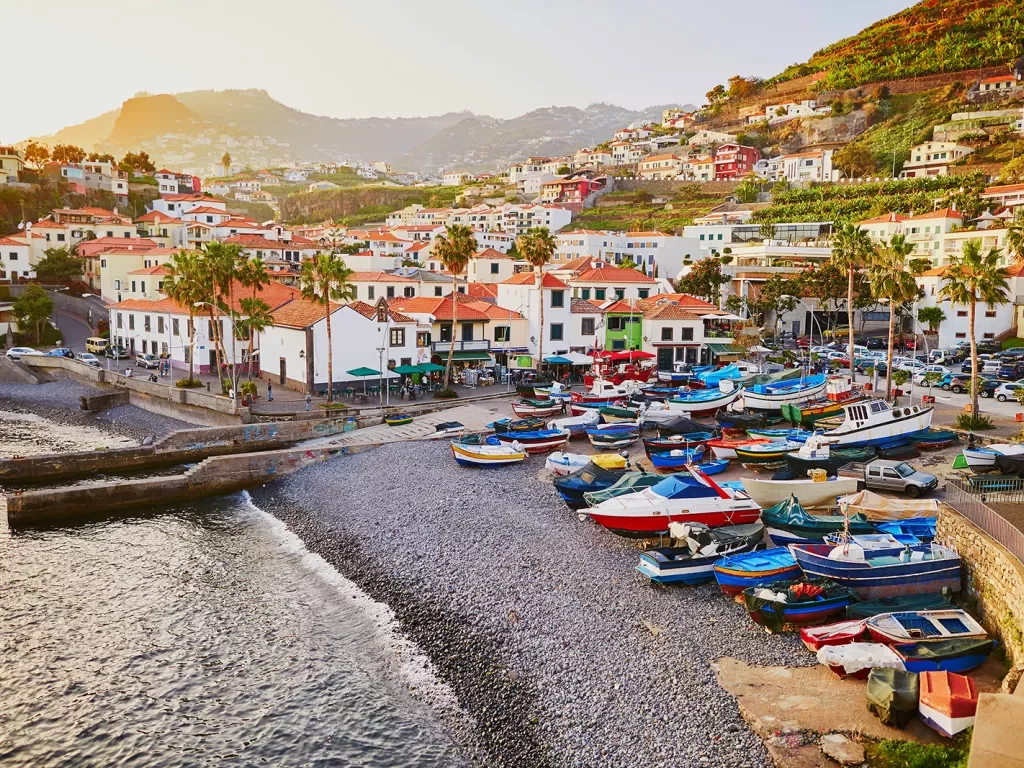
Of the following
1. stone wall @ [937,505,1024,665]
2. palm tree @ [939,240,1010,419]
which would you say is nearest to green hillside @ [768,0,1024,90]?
palm tree @ [939,240,1010,419]

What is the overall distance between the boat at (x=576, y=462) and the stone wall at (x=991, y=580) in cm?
1434

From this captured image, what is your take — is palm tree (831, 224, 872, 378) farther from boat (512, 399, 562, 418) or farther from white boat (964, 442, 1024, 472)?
boat (512, 399, 562, 418)

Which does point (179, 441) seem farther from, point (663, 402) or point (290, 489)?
point (663, 402)

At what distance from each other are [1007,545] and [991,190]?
91.3 meters

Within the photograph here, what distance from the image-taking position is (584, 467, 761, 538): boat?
1031 inches

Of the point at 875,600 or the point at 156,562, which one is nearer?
the point at 875,600

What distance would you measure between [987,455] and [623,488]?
47.0ft

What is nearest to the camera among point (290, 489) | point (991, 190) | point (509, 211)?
point (290, 489)

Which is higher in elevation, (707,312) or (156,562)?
(707,312)

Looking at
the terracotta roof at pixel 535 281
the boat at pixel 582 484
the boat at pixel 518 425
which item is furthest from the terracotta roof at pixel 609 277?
the boat at pixel 582 484

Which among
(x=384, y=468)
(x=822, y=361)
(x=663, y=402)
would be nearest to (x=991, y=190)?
(x=822, y=361)

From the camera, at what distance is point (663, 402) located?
45.8 metres

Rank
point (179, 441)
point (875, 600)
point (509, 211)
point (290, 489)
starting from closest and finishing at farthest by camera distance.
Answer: point (875, 600) → point (290, 489) → point (179, 441) → point (509, 211)

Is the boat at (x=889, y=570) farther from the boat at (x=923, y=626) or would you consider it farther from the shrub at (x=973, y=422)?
the shrub at (x=973, y=422)
